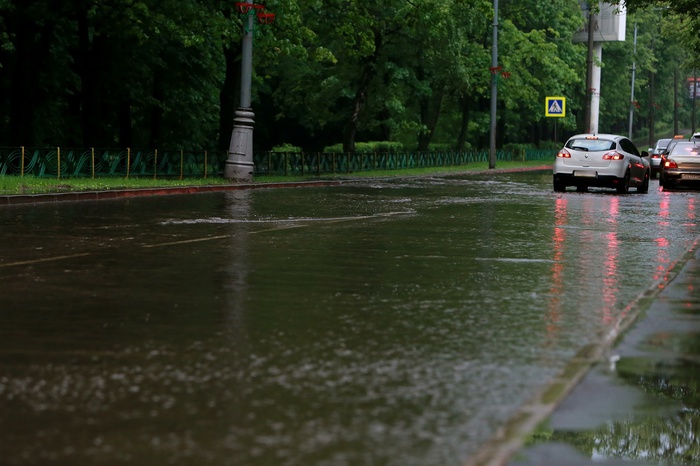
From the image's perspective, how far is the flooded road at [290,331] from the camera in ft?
18.6

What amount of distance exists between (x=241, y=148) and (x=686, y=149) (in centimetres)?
1345

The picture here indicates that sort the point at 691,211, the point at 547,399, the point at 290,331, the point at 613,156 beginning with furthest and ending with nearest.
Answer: the point at 613,156 < the point at 691,211 < the point at 290,331 < the point at 547,399

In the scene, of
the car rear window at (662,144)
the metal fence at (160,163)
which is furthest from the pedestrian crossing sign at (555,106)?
the metal fence at (160,163)

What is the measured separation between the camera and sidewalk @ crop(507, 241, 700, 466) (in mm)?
5414

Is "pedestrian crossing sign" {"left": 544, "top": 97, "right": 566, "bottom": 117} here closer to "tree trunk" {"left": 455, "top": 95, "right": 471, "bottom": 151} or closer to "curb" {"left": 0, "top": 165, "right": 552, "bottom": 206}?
"tree trunk" {"left": 455, "top": 95, "right": 471, "bottom": 151}

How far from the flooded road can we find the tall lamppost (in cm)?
1481

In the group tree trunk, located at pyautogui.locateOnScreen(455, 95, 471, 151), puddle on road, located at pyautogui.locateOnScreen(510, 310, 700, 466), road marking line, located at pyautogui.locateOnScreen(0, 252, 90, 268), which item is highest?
tree trunk, located at pyautogui.locateOnScreen(455, 95, 471, 151)

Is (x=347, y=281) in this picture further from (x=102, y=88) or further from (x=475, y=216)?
(x=102, y=88)

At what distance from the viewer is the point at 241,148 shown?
3438 centimetres

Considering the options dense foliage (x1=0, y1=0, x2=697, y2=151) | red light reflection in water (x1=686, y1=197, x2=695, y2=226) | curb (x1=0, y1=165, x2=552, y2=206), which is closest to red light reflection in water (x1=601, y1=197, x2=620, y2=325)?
red light reflection in water (x1=686, y1=197, x2=695, y2=226)

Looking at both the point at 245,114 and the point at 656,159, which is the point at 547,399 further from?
the point at 656,159

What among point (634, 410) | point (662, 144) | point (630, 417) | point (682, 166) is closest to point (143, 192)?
point (682, 166)

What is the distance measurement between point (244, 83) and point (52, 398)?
1104 inches

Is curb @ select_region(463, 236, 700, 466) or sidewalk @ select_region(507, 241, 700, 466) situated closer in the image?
curb @ select_region(463, 236, 700, 466)
